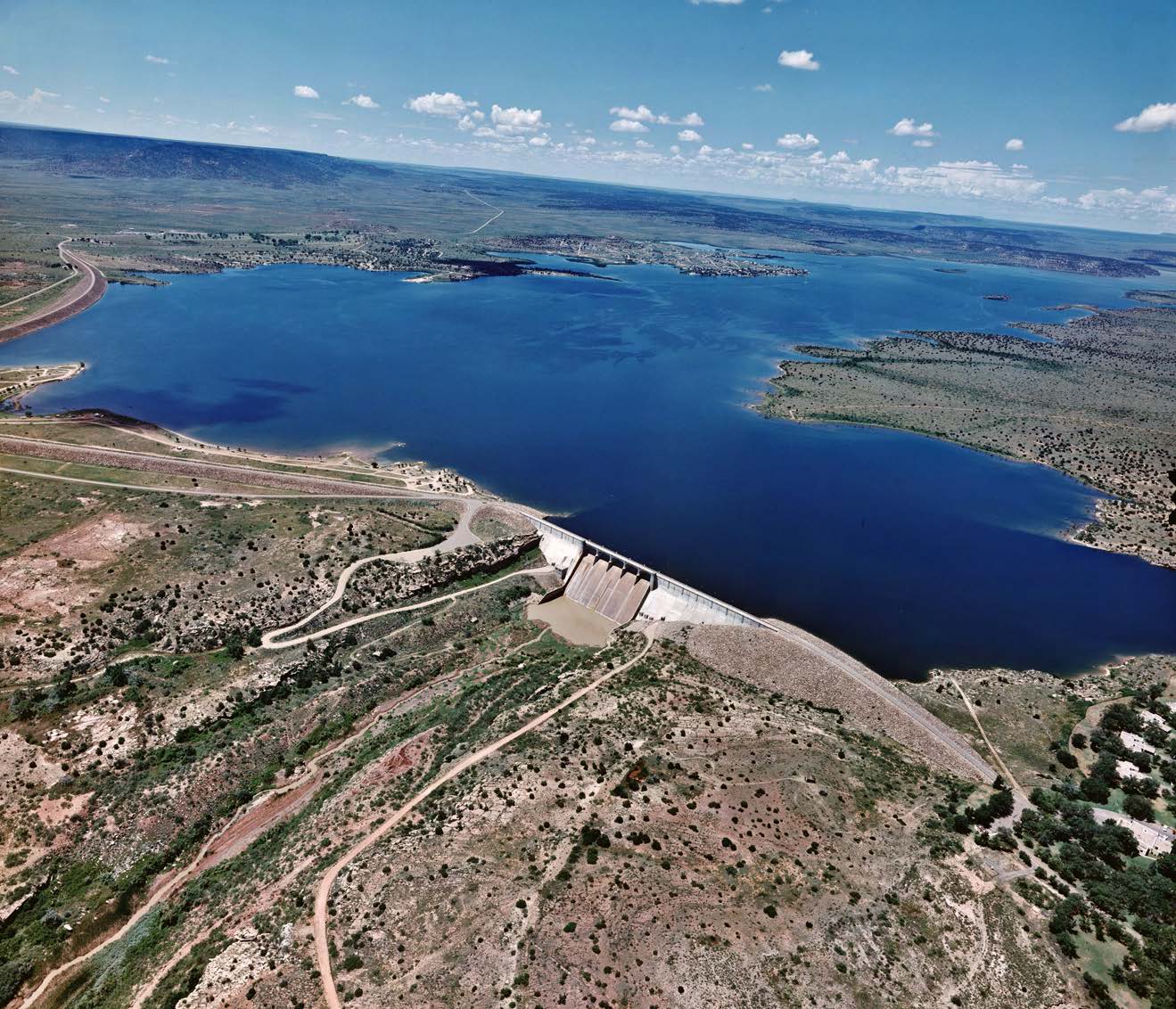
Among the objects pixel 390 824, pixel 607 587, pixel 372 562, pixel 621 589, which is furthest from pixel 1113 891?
pixel 372 562

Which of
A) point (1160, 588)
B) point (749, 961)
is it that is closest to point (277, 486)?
point (749, 961)

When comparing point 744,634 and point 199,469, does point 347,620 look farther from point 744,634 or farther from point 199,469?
point 199,469

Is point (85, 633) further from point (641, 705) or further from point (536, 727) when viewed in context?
point (641, 705)

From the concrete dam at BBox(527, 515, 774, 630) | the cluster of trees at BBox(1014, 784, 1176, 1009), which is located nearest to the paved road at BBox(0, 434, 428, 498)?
the concrete dam at BBox(527, 515, 774, 630)

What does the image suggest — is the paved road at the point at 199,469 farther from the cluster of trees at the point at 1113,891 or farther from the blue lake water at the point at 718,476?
the cluster of trees at the point at 1113,891

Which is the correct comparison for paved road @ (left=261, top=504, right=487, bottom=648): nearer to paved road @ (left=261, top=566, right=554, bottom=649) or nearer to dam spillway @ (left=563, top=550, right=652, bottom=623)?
paved road @ (left=261, top=566, right=554, bottom=649)
